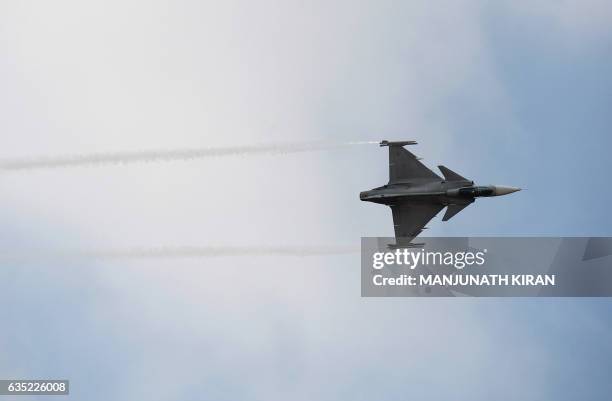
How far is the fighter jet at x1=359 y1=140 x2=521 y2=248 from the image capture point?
124 meters

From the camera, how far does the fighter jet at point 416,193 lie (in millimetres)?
123562

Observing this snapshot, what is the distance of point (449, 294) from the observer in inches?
5217

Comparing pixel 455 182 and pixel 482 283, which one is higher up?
pixel 455 182

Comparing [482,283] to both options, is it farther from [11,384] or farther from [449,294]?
[11,384]

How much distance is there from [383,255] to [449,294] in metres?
8.38

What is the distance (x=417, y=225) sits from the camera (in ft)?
425

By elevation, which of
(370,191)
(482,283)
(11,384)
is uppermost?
(370,191)

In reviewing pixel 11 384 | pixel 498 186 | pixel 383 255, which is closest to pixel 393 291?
pixel 383 255

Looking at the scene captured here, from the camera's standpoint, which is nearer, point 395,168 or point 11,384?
point 11,384

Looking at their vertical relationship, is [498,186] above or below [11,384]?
above

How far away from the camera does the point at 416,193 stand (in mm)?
125875

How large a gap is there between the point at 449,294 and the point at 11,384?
4140cm

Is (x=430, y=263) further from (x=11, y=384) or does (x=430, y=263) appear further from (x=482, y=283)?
(x=11, y=384)

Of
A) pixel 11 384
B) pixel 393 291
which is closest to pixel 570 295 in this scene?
pixel 393 291
